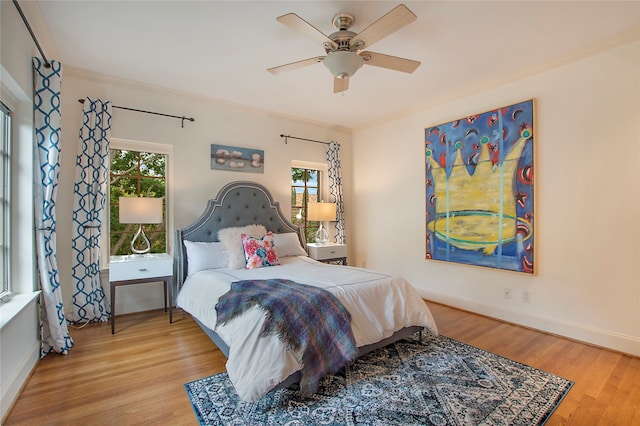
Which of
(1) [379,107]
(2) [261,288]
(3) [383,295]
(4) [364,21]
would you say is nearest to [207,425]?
(2) [261,288]

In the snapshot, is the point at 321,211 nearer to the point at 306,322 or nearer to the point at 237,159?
the point at 237,159

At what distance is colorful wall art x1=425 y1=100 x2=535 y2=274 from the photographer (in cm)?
339

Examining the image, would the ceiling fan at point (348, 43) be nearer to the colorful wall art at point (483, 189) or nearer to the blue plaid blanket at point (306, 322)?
the colorful wall art at point (483, 189)

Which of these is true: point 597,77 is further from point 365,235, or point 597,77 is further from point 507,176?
point 365,235

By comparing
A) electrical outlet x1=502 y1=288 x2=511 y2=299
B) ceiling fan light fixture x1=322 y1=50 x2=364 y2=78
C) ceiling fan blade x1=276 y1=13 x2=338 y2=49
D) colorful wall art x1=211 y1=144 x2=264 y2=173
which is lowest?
electrical outlet x1=502 y1=288 x2=511 y2=299

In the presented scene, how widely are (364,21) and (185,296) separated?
9.92ft

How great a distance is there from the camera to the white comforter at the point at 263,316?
194 centimetres

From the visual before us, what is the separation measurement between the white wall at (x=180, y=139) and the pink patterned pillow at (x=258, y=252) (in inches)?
39.2

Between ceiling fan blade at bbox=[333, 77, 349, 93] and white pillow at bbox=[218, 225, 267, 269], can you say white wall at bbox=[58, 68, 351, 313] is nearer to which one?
white pillow at bbox=[218, 225, 267, 269]

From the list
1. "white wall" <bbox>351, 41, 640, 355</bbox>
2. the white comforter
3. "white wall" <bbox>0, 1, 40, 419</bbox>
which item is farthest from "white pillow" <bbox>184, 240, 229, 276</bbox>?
"white wall" <bbox>351, 41, 640, 355</bbox>

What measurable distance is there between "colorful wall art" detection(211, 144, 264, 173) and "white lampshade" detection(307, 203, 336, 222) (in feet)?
2.98

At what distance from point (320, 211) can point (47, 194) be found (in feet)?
10.1

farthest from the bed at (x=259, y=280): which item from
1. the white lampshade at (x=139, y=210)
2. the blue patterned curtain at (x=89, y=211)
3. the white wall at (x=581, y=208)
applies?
the white wall at (x=581, y=208)

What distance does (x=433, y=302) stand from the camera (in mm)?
4320
